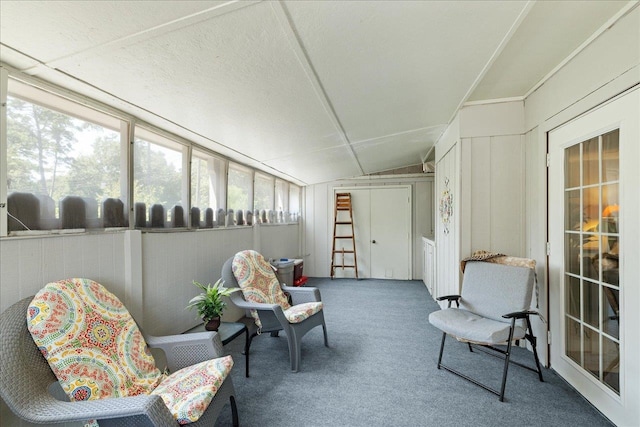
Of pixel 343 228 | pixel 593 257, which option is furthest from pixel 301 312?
pixel 343 228

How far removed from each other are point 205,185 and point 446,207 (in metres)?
2.93

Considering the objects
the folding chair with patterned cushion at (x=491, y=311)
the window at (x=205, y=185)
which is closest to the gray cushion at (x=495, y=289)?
the folding chair with patterned cushion at (x=491, y=311)

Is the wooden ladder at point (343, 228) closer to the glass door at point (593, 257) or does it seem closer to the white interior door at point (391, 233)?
the white interior door at point (391, 233)

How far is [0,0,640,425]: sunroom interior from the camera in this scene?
130 cm

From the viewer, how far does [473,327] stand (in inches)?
83.7

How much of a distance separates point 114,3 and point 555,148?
2.98 m

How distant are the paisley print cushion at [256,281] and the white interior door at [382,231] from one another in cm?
334

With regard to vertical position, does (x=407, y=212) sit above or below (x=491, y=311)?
above

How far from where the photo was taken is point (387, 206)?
591cm

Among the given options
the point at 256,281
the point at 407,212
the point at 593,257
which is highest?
the point at 407,212

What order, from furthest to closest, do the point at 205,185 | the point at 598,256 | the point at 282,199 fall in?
the point at 282,199, the point at 205,185, the point at 598,256

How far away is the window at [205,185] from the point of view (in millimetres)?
2816

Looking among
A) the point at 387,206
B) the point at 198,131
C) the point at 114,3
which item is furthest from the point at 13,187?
the point at 387,206

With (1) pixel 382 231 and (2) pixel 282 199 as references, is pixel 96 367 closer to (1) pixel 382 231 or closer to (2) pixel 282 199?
(2) pixel 282 199
